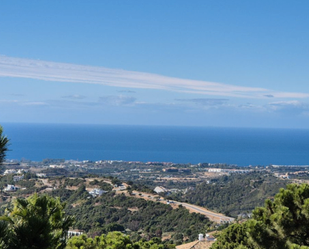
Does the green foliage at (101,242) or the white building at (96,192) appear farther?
the white building at (96,192)

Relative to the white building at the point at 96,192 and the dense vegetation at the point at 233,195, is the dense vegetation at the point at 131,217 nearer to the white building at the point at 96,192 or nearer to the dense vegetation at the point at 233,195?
the white building at the point at 96,192

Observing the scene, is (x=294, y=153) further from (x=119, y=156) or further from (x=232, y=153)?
(x=119, y=156)

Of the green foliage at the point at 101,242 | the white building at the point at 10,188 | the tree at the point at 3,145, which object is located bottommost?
the white building at the point at 10,188

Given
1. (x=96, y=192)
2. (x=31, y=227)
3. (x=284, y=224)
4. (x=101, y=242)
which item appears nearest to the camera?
(x=31, y=227)

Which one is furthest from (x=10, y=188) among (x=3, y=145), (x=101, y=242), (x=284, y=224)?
(x=3, y=145)

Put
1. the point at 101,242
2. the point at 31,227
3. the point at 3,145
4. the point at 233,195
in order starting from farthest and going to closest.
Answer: the point at 233,195, the point at 101,242, the point at 31,227, the point at 3,145

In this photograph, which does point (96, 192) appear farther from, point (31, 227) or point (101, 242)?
point (31, 227)

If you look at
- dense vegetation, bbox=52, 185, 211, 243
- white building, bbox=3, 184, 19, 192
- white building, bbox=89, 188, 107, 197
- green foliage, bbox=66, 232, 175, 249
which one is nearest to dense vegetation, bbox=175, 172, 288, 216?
white building, bbox=89, 188, 107, 197

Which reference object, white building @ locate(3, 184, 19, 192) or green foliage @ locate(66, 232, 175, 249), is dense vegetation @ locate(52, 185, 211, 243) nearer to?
white building @ locate(3, 184, 19, 192)

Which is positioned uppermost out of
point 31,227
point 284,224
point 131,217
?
point 31,227

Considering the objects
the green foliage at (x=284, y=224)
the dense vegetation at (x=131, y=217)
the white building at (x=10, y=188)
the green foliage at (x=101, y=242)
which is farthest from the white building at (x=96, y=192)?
the green foliage at (x=284, y=224)
